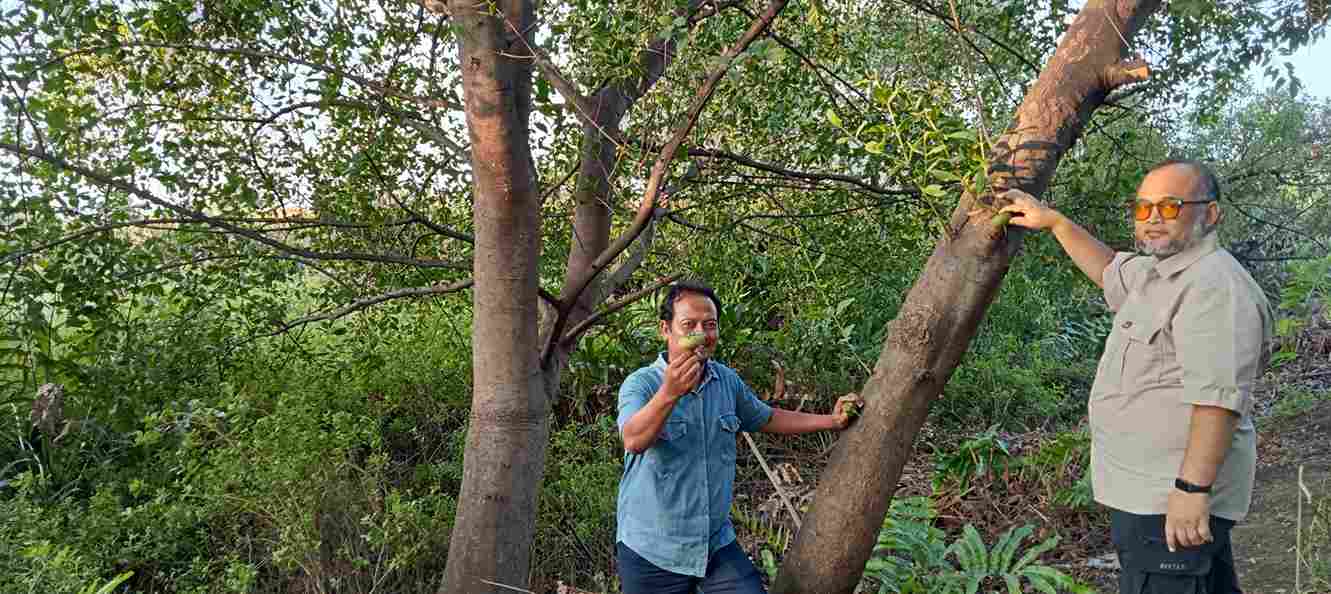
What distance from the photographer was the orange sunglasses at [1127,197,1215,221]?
267 cm

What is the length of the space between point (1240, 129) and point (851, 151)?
917 cm

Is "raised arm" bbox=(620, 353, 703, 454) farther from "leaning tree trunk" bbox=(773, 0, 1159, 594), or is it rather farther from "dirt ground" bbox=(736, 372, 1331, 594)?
"dirt ground" bbox=(736, 372, 1331, 594)

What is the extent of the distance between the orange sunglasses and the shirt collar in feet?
0.30

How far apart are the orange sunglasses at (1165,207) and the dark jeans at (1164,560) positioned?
0.77 m

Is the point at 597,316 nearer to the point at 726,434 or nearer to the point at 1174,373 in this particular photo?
the point at 726,434

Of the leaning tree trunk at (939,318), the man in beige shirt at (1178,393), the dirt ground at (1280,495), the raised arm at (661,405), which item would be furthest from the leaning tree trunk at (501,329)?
the dirt ground at (1280,495)

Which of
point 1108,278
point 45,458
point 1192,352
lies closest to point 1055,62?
point 1108,278

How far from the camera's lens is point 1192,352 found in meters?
2.49

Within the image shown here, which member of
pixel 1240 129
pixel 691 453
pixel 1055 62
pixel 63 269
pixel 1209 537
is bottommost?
pixel 1209 537

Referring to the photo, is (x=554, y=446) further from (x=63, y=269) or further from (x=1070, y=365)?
(x=1070, y=365)

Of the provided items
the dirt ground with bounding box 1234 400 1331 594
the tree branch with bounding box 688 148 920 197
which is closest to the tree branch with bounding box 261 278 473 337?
the tree branch with bounding box 688 148 920 197

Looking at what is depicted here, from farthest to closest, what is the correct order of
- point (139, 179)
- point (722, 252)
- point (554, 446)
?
point (554, 446) < point (722, 252) < point (139, 179)

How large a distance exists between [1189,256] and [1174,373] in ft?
1.01

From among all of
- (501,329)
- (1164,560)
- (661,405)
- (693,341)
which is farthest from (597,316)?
(1164,560)
